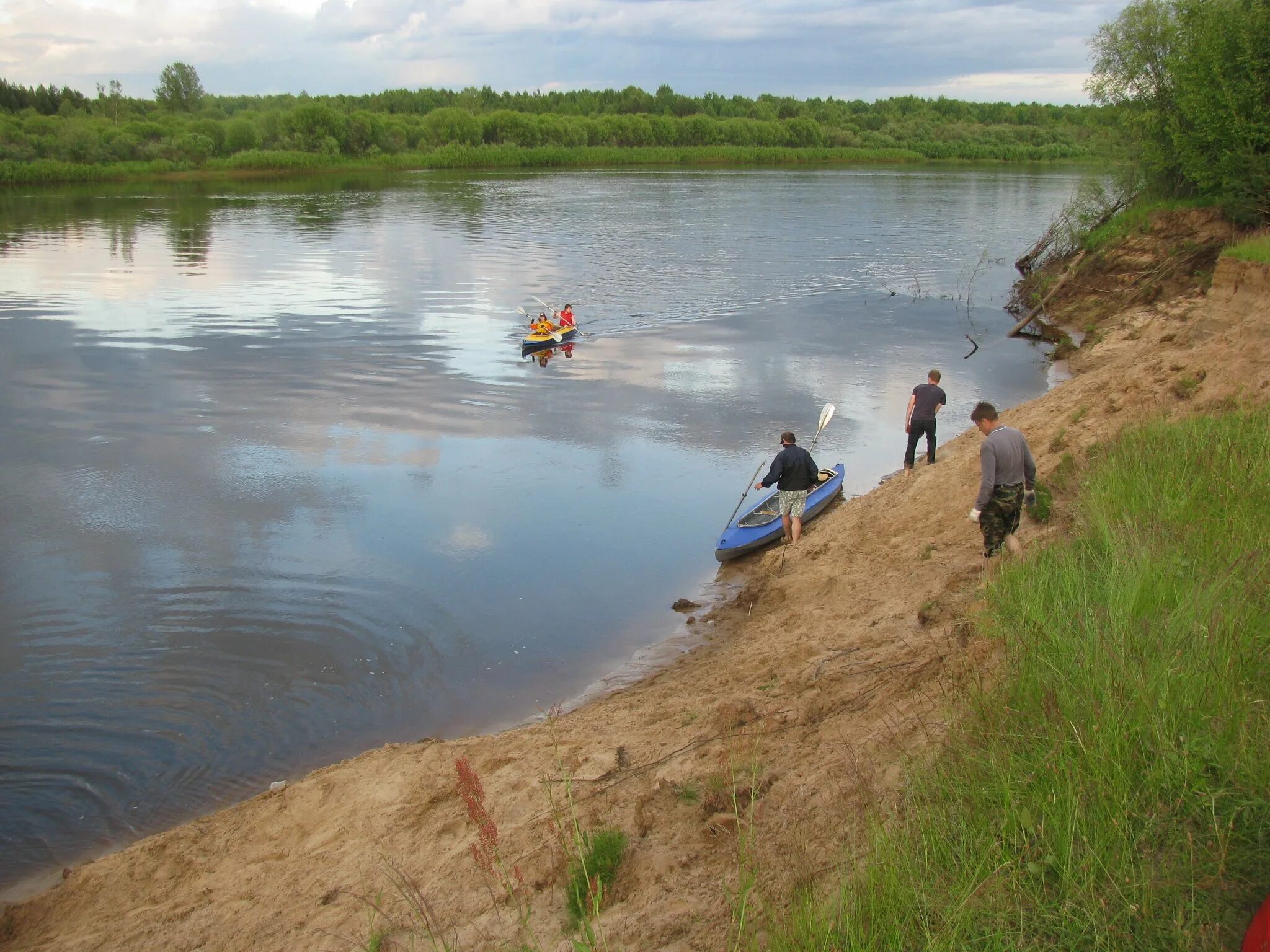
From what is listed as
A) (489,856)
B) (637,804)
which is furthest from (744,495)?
(489,856)

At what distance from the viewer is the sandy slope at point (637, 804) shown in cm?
532

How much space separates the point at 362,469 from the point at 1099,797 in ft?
51.2

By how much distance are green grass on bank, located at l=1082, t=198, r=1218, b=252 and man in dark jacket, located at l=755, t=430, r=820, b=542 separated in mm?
23259

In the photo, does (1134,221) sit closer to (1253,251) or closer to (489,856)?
(1253,251)

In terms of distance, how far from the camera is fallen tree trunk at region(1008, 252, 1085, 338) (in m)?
31.9

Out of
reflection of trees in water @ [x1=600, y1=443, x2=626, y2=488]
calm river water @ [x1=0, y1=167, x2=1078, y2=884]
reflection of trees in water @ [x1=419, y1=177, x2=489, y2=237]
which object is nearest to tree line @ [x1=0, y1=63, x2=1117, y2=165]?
reflection of trees in water @ [x1=419, y1=177, x2=489, y2=237]

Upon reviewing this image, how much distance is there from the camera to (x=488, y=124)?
123 meters

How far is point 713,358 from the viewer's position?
2727cm

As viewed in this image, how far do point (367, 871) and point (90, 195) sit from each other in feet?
271

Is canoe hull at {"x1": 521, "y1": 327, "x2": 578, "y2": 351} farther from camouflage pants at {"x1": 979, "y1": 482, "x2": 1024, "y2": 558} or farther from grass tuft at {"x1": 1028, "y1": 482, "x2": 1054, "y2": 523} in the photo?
camouflage pants at {"x1": 979, "y1": 482, "x2": 1024, "y2": 558}

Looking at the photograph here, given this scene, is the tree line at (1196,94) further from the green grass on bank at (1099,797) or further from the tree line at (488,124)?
the tree line at (488,124)

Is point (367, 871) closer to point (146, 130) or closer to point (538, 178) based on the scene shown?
point (538, 178)

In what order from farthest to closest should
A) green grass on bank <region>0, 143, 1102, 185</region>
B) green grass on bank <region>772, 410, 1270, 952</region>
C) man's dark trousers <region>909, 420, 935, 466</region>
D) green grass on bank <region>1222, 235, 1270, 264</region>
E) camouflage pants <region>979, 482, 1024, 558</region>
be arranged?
1. green grass on bank <region>0, 143, 1102, 185</region>
2. green grass on bank <region>1222, 235, 1270, 264</region>
3. man's dark trousers <region>909, 420, 935, 466</region>
4. camouflage pants <region>979, 482, 1024, 558</region>
5. green grass on bank <region>772, 410, 1270, 952</region>

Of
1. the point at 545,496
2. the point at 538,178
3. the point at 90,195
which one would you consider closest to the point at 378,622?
the point at 545,496
